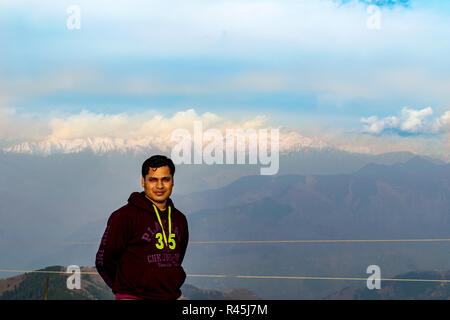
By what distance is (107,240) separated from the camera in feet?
20.8

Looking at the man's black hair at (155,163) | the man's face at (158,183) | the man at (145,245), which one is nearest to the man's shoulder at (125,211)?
the man at (145,245)

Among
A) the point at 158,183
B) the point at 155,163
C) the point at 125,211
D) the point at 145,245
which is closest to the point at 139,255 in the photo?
the point at 145,245

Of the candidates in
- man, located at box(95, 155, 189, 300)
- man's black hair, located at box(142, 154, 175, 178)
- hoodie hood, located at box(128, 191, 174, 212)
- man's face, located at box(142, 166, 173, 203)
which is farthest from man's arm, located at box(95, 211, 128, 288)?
man's black hair, located at box(142, 154, 175, 178)

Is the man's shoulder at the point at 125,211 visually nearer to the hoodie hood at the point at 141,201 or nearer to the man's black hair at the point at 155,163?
the hoodie hood at the point at 141,201

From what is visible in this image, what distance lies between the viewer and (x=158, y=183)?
6.39 meters

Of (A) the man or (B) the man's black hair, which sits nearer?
(A) the man

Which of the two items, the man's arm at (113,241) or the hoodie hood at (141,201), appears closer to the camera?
the man's arm at (113,241)

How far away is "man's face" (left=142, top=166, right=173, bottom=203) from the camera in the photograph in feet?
20.9

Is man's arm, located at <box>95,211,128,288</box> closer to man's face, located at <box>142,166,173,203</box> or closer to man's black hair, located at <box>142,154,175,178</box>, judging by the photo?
man's face, located at <box>142,166,173,203</box>

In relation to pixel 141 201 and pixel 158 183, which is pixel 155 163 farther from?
pixel 141 201

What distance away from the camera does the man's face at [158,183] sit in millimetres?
6375
